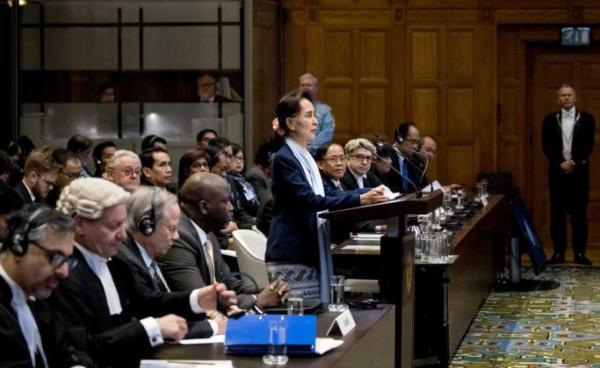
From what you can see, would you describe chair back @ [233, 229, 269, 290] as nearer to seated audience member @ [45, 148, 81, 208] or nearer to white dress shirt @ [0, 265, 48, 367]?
seated audience member @ [45, 148, 81, 208]

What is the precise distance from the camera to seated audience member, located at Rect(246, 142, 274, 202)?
1016cm

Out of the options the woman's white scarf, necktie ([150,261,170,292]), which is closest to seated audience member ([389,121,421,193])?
the woman's white scarf

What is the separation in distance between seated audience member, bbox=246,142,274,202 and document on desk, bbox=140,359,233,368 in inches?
243

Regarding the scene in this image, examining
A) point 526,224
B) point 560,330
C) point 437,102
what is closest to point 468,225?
point 560,330

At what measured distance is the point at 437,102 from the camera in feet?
45.3

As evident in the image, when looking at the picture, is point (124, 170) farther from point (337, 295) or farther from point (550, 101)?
point (550, 101)

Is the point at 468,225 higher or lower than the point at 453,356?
higher

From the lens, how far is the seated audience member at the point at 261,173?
1016 centimetres

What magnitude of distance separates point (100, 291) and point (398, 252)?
2.03 m

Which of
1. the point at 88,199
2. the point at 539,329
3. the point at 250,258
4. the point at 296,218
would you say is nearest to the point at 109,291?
the point at 88,199

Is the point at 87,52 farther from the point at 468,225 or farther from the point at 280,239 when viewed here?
the point at 280,239

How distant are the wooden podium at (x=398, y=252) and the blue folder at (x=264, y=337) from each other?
142 centimetres

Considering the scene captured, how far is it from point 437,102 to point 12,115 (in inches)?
185

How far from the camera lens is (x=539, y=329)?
8781 millimetres
